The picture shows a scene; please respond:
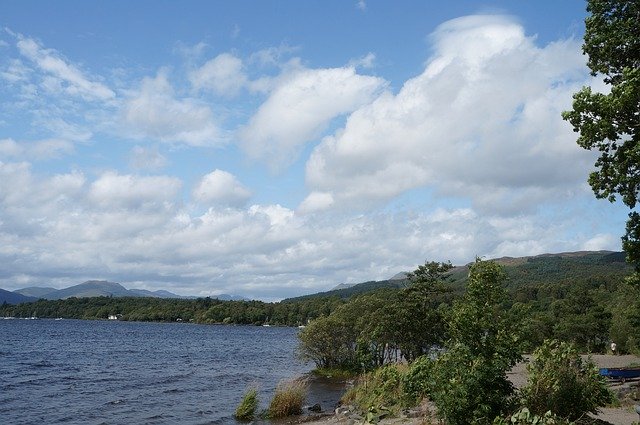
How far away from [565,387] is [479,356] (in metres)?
2.93

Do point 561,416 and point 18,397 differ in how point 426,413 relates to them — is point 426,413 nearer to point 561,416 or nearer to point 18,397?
point 561,416

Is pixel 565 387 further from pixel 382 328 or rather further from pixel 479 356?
pixel 382 328

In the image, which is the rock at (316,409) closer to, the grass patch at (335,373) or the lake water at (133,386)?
the lake water at (133,386)

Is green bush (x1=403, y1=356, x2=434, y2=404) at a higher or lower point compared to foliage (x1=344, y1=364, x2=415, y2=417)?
higher

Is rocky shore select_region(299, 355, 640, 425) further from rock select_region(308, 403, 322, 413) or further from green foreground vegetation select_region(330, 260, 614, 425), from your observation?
green foreground vegetation select_region(330, 260, 614, 425)

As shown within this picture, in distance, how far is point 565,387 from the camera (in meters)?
16.8

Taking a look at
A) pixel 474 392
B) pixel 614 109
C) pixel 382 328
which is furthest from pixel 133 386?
pixel 614 109

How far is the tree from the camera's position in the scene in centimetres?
1321

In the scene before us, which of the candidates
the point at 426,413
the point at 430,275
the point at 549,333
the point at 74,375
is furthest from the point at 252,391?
the point at 549,333

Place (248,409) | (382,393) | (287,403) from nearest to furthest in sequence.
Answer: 1. (382,393)
2. (287,403)
3. (248,409)

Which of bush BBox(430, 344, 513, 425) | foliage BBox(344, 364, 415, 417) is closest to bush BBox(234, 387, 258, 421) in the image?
foliage BBox(344, 364, 415, 417)

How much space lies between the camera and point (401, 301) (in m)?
43.0

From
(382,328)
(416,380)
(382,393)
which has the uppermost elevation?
(382,328)

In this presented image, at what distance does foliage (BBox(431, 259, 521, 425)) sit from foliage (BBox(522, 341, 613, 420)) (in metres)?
0.96
